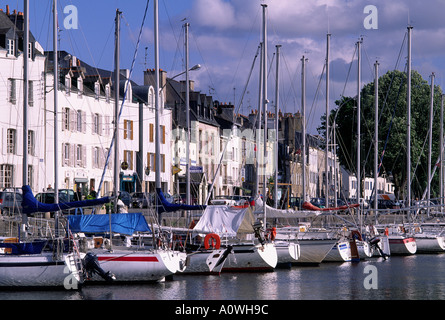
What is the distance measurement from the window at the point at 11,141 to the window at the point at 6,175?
1128 millimetres

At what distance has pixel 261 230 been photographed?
39.8m

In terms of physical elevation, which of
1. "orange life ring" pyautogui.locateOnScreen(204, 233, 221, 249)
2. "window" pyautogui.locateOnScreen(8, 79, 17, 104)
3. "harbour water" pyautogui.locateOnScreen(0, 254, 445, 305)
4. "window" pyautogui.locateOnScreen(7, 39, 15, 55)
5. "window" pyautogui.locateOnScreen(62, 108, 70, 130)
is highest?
"window" pyautogui.locateOnScreen(7, 39, 15, 55)

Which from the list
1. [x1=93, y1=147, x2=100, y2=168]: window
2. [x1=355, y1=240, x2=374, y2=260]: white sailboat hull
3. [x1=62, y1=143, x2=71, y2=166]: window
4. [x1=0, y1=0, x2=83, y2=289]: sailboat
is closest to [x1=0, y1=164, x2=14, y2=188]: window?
[x1=62, y1=143, x2=71, y2=166]: window

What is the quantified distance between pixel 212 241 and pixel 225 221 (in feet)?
8.88

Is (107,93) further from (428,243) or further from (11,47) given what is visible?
(428,243)

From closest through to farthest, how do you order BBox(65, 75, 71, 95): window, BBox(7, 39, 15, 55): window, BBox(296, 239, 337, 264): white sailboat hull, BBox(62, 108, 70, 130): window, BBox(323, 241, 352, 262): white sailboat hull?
1. BBox(296, 239, 337, 264): white sailboat hull
2. BBox(323, 241, 352, 262): white sailboat hull
3. BBox(7, 39, 15, 55): window
4. BBox(65, 75, 71, 95): window
5. BBox(62, 108, 70, 130): window

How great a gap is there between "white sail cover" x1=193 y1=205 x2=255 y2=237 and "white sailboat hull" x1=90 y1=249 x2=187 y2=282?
666cm

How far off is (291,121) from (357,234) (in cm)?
7133

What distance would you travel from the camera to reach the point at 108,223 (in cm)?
3556

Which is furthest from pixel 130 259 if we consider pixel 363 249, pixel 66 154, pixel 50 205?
pixel 66 154

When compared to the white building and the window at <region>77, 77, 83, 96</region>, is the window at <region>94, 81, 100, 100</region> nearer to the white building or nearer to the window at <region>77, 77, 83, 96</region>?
the window at <region>77, 77, 83, 96</region>

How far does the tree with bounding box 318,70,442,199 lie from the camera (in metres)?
86.3

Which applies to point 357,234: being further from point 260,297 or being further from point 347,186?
point 347,186

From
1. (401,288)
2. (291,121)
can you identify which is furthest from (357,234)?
(291,121)
